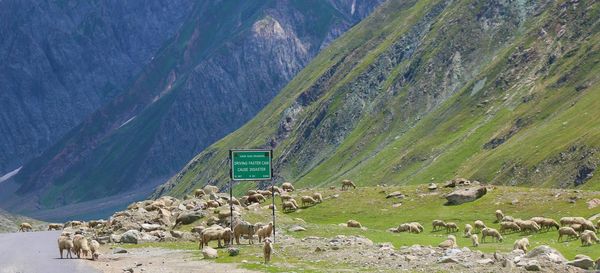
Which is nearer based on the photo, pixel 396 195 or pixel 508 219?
pixel 508 219

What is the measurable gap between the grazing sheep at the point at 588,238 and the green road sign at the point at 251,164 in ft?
79.8

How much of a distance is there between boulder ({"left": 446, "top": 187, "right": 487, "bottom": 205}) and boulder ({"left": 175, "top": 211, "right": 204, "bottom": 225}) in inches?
1097

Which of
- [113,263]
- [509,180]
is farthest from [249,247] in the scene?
[509,180]

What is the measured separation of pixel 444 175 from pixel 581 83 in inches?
1428

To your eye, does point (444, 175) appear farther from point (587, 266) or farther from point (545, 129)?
point (587, 266)

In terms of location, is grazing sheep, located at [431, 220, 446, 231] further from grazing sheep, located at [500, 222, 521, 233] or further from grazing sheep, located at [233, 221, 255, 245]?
grazing sheep, located at [233, 221, 255, 245]

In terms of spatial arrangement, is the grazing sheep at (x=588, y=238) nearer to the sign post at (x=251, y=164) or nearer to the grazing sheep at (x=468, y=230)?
the grazing sheep at (x=468, y=230)

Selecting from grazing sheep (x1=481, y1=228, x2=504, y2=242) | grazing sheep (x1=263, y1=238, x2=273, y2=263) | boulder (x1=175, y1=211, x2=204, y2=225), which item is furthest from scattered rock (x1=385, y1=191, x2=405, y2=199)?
grazing sheep (x1=263, y1=238, x2=273, y2=263)

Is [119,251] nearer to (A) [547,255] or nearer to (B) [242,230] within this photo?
(B) [242,230]

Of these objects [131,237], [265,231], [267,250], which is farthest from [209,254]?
[131,237]

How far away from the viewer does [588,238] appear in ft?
207

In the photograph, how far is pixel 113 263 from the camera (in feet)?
193

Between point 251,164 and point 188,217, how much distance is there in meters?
18.2

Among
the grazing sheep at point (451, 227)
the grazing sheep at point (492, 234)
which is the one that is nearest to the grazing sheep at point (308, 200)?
the grazing sheep at point (451, 227)
